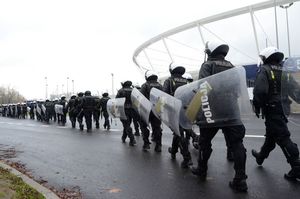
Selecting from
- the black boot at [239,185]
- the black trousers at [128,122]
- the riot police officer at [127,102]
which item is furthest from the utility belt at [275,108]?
the riot police officer at [127,102]

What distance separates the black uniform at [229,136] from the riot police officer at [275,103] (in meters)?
0.46

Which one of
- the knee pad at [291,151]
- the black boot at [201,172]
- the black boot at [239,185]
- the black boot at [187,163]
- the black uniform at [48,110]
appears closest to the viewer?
the black boot at [239,185]

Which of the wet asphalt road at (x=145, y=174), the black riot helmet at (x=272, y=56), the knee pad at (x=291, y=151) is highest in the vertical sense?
the black riot helmet at (x=272, y=56)

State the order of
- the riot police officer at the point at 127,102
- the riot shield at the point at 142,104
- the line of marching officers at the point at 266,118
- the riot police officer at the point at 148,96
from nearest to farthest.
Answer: the line of marching officers at the point at 266,118 < the riot shield at the point at 142,104 < the riot police officer at the point at 148,96 < the riot police officer at the point at 127,102

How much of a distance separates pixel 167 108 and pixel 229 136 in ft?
5.43

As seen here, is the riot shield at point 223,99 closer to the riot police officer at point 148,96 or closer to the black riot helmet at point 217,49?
the black riot helmet at point 217,49

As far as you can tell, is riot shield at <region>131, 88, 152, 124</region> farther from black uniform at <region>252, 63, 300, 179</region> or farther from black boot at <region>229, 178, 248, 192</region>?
black boot at <region>229, 178, 248, 192</region>

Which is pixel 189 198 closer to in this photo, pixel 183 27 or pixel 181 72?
pixel 181 72

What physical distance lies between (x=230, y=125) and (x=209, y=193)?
91cm

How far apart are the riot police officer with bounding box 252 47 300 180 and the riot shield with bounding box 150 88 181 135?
124 cm

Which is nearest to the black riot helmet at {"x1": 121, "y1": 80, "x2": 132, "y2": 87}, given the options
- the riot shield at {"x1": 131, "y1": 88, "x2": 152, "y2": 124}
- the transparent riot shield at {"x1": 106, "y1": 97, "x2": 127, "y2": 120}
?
the transparent riot shield at {"x1": 106, "y1": 97, "x2": 127, "y2": 120}

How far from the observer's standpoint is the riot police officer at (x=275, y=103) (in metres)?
5.08

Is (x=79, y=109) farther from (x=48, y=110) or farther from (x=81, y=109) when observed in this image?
(x=48, y=110)

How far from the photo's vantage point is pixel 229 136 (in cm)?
498
